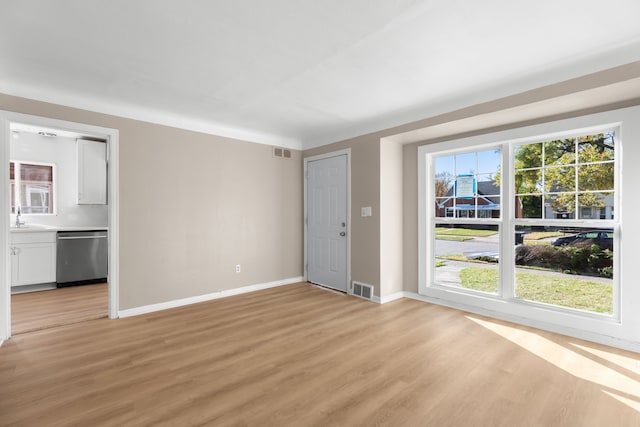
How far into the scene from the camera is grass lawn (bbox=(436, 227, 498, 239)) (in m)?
3.88

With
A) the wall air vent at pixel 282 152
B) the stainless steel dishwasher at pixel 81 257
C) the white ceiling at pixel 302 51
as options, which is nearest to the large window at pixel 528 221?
the white ceiling at pixel 302 51

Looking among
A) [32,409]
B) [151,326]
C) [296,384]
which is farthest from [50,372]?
[296,384]

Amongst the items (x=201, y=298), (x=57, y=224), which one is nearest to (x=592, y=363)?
(x=201, y=298)

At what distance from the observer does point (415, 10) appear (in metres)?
1.91

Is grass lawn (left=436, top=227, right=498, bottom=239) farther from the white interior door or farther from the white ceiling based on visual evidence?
the white ceiling

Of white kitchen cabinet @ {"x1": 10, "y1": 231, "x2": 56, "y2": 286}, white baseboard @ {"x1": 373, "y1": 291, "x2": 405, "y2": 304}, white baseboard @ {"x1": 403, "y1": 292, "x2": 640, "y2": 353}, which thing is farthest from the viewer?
white kitchen cabinet @ {"x1": 10, "y1": 231, "x2": 56, "y2": 286}

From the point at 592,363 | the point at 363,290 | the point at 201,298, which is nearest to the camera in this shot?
the point at 592,363

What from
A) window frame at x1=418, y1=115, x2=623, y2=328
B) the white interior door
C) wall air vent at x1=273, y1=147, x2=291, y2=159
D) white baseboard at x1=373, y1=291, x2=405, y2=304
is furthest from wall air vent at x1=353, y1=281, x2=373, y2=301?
wall air vent at x1=273, y1=147, x2=291, y2=159

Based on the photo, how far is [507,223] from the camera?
3664 mm

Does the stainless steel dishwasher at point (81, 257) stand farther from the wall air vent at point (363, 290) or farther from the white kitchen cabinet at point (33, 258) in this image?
the wall air vent at point (363, 290)

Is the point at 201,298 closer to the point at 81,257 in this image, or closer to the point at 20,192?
the point at 81,257

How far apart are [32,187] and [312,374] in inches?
232

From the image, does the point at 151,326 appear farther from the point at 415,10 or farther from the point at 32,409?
the point at 415,10

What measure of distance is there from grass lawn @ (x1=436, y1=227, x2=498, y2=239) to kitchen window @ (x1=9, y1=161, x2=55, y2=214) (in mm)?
6469
